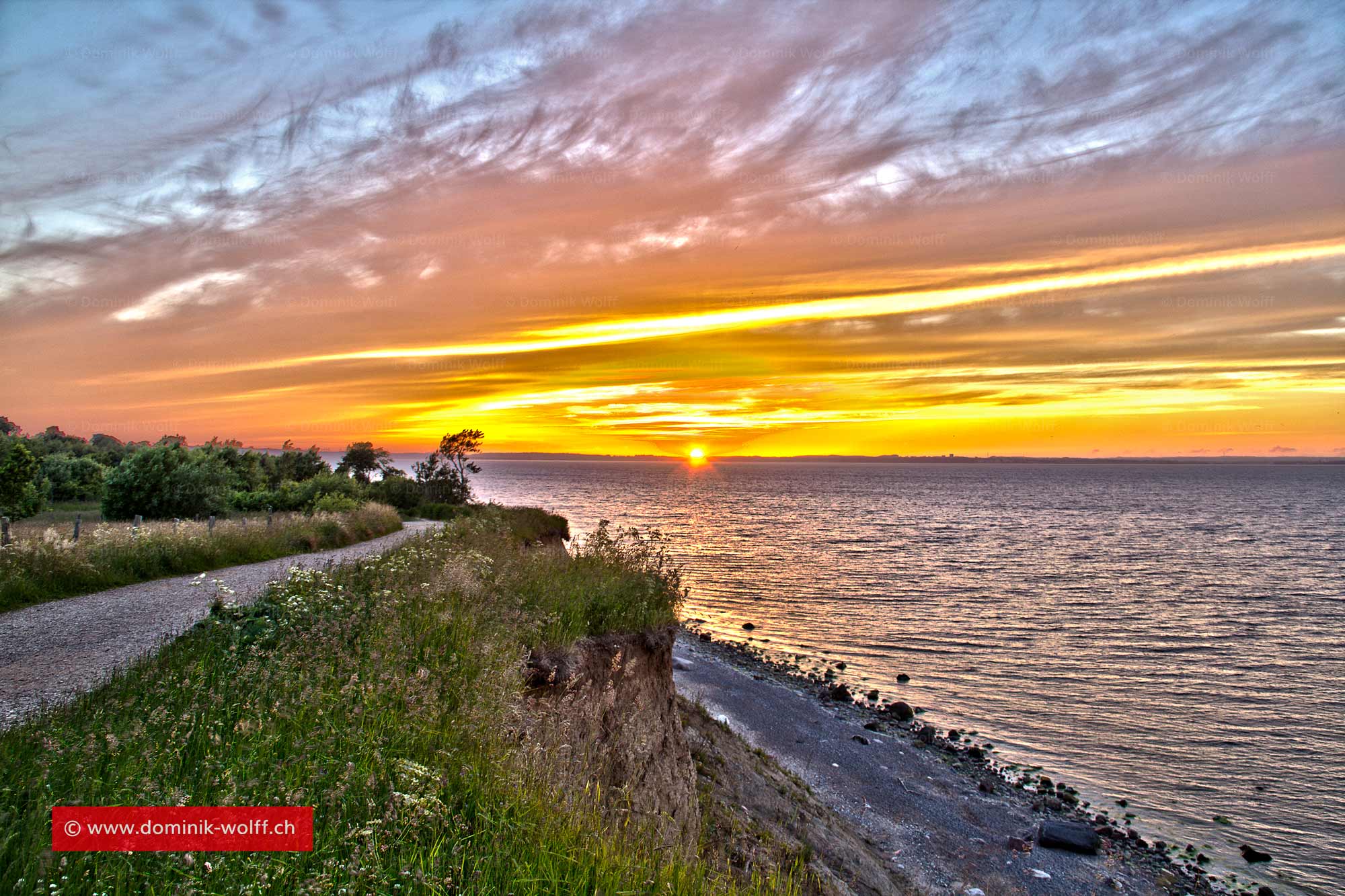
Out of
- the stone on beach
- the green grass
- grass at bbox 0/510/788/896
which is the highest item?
grass at bbox 0/510/788/896

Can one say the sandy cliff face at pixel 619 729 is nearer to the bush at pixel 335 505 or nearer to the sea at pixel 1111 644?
the sea at pixel 1111 644

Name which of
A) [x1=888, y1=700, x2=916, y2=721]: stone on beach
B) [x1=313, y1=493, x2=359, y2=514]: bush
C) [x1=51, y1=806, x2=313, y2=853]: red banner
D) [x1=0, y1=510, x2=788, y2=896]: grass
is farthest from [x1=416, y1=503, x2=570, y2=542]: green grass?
[x1=51, y1=806, x2=313, y2=853]: red banner

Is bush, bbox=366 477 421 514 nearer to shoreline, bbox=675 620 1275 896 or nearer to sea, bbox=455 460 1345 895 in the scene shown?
sea, bbox=455 460 1345 895

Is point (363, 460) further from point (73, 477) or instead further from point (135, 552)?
point (135, 552)

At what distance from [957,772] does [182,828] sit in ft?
66.0

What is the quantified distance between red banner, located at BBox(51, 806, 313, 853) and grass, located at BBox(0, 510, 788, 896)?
63mm

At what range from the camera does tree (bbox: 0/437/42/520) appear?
3095 centimetres

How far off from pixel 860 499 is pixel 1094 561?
7414cm

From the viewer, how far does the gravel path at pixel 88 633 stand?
7.57 m

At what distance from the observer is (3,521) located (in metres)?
16.5

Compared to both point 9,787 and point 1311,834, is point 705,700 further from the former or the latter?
point 9,787

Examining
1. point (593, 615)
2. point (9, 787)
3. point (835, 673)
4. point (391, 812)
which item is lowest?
point (835, 673)

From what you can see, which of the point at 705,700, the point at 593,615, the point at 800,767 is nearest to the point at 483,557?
the point at 593,615

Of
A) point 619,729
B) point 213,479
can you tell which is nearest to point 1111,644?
point 619,729
